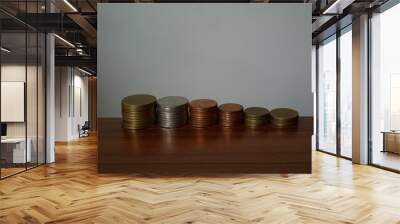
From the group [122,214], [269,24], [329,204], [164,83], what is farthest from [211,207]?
[269,24]

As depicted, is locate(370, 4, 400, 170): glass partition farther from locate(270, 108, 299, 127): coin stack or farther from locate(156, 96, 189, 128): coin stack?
locate(156, 96, 189, 128): coin stack

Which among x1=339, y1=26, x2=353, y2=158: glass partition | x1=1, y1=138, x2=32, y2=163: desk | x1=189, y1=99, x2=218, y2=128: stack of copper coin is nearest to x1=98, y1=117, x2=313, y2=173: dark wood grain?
x1=189, y1=99, x2=218, y2=128: stack of copper coin

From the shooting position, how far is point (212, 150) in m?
4.64

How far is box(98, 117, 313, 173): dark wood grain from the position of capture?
179 inches

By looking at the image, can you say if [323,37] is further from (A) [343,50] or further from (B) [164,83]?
(B) [164,83]

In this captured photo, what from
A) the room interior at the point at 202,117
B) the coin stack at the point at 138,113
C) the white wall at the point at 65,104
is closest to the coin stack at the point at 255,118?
the room interior at the point at 202,117

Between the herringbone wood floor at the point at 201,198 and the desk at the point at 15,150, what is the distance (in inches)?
16.6

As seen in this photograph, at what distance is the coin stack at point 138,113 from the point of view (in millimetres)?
4348

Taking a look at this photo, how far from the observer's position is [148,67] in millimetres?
5434

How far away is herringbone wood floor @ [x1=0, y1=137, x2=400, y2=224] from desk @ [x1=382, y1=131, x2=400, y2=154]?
2.47 ft

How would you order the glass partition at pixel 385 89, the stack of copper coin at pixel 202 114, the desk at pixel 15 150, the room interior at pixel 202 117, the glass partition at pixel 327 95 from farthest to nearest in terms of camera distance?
the glass partition at pixel 327 95, the glass partition at pixel 385 89, the desk at pixel 15 150, the stack of copper coin at pixel 202 114, the room interior at pixel 202 117

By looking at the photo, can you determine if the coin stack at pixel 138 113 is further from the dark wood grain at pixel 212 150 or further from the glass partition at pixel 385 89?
the glass partition at pixel 385 89

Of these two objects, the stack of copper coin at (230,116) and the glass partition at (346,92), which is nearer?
the stack of copper coin at (230,116)

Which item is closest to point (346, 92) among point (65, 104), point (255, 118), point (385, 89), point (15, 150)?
point (385, 89)
